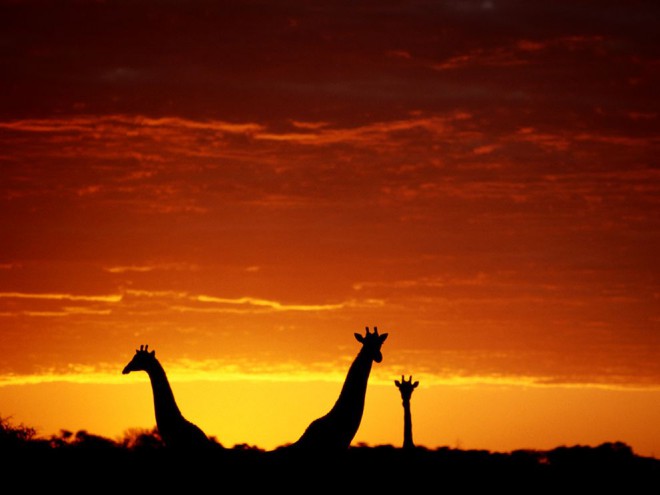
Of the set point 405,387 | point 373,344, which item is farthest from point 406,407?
point 373,344

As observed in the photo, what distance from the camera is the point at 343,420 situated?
33062 mm

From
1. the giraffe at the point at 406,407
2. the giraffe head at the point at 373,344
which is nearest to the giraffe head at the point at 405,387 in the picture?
the giraffe at the point at 406,407

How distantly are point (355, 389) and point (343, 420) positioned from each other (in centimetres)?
102

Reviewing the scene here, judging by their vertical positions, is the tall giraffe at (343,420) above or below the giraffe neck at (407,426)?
below

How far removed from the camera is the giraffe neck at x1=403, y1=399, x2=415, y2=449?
45.2m

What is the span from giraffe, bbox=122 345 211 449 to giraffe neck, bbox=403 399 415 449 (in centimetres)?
1210

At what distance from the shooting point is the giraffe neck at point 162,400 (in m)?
A: 34.7

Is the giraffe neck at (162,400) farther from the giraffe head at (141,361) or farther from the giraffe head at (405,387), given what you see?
the giraffe head at (405,387)

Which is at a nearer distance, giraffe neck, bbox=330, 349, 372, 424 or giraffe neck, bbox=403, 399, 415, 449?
giraffe neck, bbox=330, 349, 372, 424

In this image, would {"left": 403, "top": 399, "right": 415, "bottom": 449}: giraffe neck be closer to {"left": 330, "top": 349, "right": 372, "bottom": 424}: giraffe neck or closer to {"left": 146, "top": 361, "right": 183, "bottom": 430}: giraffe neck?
{"left": 330, "top": 349, "right": 372, "bottom": 424}: giraffe neck

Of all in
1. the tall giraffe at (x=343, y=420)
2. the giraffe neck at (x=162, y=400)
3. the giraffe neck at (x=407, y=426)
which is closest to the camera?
the tall giraffe at (x=343, y=420)

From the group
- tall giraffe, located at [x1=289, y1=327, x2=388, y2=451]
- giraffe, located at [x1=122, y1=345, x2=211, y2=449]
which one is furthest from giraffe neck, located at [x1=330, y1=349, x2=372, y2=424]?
giraffe, located at [x1=122, y1=345, x2=211, y2=449]

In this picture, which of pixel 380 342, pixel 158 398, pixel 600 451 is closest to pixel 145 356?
pixel 158 398

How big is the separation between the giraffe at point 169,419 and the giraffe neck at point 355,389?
415 centimetres
